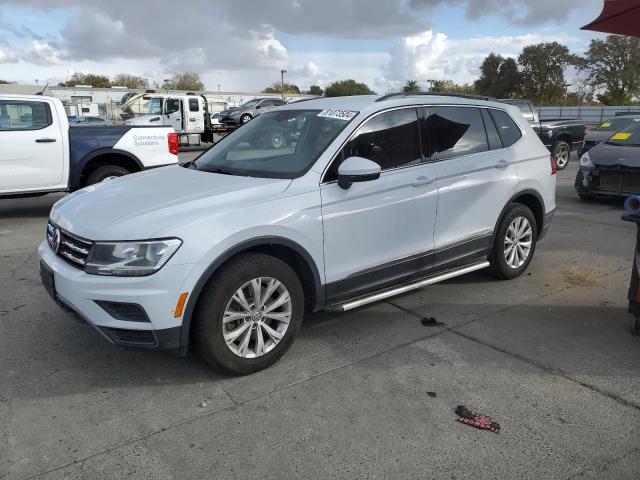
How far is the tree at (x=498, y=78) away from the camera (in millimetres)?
59344

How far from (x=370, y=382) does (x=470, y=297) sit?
6.20 ft

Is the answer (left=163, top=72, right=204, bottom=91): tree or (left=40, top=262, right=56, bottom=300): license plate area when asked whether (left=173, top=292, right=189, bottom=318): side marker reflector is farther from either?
(left=163, top=72, right=204, bottom=91): tree

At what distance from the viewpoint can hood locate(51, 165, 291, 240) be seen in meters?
3.21

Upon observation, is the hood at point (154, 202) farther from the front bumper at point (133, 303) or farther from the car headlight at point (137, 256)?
the front bumper at point (133, 303)

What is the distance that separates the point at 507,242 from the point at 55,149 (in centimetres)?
672

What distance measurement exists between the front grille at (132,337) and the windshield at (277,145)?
1365 millimetres

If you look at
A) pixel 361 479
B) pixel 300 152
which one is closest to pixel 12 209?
pixel 300 152

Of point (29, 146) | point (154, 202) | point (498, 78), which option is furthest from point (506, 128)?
point (498, 78)

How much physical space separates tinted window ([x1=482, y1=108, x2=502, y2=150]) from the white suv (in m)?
0.02

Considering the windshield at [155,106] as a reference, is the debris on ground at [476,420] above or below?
below

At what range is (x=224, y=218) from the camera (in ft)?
10.8

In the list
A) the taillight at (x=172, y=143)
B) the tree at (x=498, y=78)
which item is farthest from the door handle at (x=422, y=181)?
the tree at (x=498, y=78)

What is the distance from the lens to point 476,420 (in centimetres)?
304

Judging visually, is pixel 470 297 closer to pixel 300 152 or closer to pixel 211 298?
pixel 300 152
